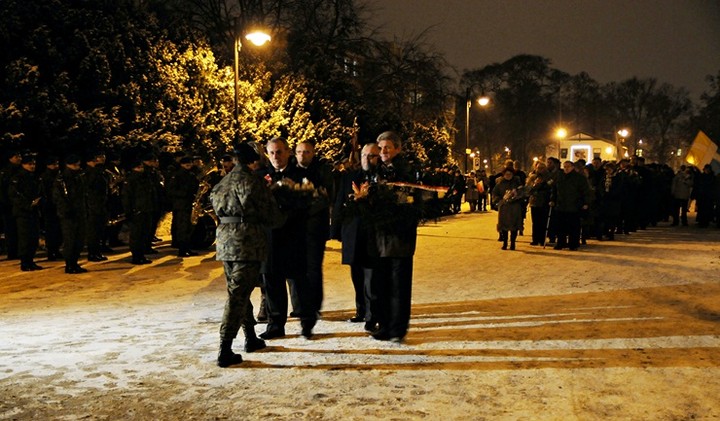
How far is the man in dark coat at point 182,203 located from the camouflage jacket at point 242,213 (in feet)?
26.5

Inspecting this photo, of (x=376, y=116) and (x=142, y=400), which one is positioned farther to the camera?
(x=376, y=116)

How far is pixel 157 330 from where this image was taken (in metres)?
7.04

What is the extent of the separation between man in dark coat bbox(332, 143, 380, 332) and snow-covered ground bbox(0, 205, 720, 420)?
381 mm

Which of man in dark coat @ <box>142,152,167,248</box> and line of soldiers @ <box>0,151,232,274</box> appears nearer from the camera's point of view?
line of soldiers @ <box>0,151,232,274</box>

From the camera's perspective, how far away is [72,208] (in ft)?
38.0

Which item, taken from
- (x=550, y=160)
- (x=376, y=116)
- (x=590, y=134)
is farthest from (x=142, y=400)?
(x=590, y=134)

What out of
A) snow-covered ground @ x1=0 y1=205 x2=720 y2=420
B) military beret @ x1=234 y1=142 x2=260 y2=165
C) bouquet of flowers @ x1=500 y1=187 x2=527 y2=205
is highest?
military beret @ x1=234 y1=142 x2=260 y2=165

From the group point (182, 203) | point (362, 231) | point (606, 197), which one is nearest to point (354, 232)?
point (362, 231)

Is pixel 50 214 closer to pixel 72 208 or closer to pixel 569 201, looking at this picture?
pixel 72 208

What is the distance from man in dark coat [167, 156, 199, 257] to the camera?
13.6 metres

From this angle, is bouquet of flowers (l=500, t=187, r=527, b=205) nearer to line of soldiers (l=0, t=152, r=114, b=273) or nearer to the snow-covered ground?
the snow-covered ground

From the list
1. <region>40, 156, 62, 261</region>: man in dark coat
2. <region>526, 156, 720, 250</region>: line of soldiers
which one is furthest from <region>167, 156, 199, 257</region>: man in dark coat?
<region>526, 156, 720, 250</region>: line of soldiers

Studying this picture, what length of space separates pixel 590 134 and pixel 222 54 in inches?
2439

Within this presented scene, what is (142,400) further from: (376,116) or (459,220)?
(376,116)
